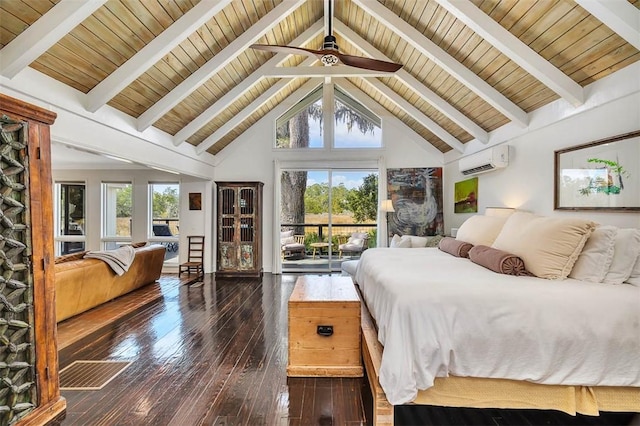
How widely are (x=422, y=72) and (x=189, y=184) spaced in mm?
4945

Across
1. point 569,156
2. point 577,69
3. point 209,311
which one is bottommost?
point 209,311

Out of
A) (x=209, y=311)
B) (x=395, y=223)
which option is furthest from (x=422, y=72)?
(x=209, y=311)

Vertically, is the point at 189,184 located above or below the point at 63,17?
below

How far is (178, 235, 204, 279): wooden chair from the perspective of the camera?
6.78 metres

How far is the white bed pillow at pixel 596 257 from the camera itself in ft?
6.99

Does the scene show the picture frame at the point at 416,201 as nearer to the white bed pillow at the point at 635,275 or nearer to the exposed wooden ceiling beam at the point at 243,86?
the exposed wooden ceiling beam at the point at 243,86

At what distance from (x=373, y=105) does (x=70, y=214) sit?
7.15 metres

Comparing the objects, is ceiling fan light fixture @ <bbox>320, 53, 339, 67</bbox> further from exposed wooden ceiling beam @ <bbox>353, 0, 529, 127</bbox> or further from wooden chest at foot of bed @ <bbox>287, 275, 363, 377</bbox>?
wooden chest at foot of bed @ <bbox>287, 275, 363, 377</bbox>

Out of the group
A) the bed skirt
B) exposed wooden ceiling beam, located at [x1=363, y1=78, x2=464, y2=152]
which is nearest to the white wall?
exposed wooden ceiling beam, located at [x1=363, y1=78, x2=464, y2=152]

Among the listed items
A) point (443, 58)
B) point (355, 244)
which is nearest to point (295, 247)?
point (355, 244)

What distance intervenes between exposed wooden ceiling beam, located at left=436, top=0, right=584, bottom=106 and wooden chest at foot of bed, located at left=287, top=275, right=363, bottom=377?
2.75 meters

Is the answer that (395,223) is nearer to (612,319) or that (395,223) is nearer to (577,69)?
(577,69)

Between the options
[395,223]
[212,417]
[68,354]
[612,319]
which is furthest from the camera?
[395,223]

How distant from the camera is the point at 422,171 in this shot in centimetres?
696
